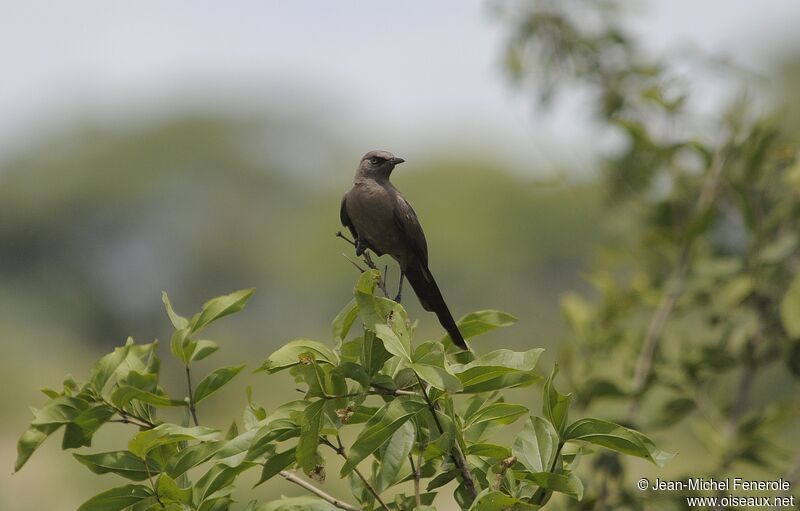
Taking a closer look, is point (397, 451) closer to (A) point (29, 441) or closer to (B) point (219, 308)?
(B) point (219, 308)

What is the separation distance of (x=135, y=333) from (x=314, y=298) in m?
10.5

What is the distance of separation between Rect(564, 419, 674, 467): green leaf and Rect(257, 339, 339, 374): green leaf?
2.31 feet

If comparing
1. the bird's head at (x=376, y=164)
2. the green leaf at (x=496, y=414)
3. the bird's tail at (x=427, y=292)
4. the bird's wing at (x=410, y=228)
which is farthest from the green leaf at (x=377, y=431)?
the bird's head at (x=376, y=164)

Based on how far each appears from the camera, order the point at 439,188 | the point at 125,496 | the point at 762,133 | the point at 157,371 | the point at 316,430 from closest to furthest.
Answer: the point at 316,430
the point at 125,496
the point at 157,371
the point at 762,133
the point at 439,188

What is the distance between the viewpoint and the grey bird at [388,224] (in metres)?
4.12

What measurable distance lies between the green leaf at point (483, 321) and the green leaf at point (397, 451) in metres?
0.49

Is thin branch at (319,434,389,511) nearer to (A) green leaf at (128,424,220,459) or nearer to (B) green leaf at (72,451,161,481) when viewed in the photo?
(A) green leaf at (128,424,220,459)

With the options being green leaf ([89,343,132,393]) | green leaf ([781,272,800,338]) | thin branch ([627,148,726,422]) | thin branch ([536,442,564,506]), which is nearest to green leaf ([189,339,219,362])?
green leaf ([89,343,132,393])

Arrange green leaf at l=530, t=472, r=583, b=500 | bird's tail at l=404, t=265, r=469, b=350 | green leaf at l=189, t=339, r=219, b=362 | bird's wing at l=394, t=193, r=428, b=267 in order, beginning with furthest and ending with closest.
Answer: bird's wing at l=394, t=193, r=428, b=267, bird's tail at l=404, t=265, r=469, b=350, green leaf at l=189, t=339, r=219, b=362, green leaf at l=530, t=472, r=583, b=500

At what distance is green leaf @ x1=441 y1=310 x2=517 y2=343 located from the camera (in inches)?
115

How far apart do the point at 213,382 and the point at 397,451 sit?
0.73 metres

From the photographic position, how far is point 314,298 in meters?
56.0

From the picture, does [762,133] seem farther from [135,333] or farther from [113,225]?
[113,225]

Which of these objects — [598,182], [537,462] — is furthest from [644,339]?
[537,462]
